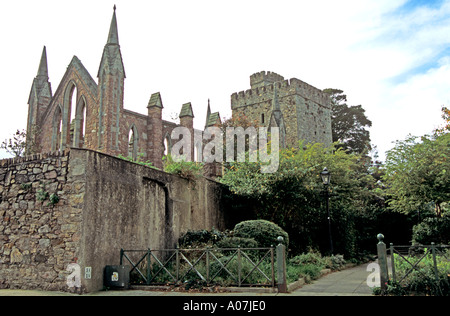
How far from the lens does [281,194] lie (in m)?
15.7

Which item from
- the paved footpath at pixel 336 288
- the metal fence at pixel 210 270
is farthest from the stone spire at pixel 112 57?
the paved footpath at pixel 336 288

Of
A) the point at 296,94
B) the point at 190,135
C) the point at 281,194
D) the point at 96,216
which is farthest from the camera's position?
the point at 296,94

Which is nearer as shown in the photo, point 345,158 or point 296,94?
point 345,158

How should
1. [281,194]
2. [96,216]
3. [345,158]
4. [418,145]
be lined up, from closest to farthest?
[96,216] < [281,194] < [418,145] < [345,158]

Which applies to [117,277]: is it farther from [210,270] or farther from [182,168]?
[182,168]

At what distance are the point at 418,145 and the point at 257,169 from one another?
7.17 meters

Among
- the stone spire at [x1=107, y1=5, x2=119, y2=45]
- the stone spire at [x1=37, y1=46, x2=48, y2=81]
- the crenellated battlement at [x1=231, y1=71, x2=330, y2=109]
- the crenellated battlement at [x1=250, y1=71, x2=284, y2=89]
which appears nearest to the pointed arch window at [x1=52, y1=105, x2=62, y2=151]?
the stone spire at [x1=37, y1=46, x2=48, y2=81]

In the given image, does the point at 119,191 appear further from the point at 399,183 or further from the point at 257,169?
the point at 399,183

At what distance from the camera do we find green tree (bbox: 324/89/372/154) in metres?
44.3

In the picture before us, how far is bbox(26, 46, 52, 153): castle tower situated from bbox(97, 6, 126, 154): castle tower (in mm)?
5122

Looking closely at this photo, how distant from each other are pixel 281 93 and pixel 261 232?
31.3 meters

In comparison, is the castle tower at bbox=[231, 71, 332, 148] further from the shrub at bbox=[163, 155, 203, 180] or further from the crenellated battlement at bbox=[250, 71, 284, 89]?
the shrub at bbox=[163, 155, 203, 180]

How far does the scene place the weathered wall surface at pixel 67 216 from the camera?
29.2ft

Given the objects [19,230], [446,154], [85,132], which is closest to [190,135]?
[85,132]
